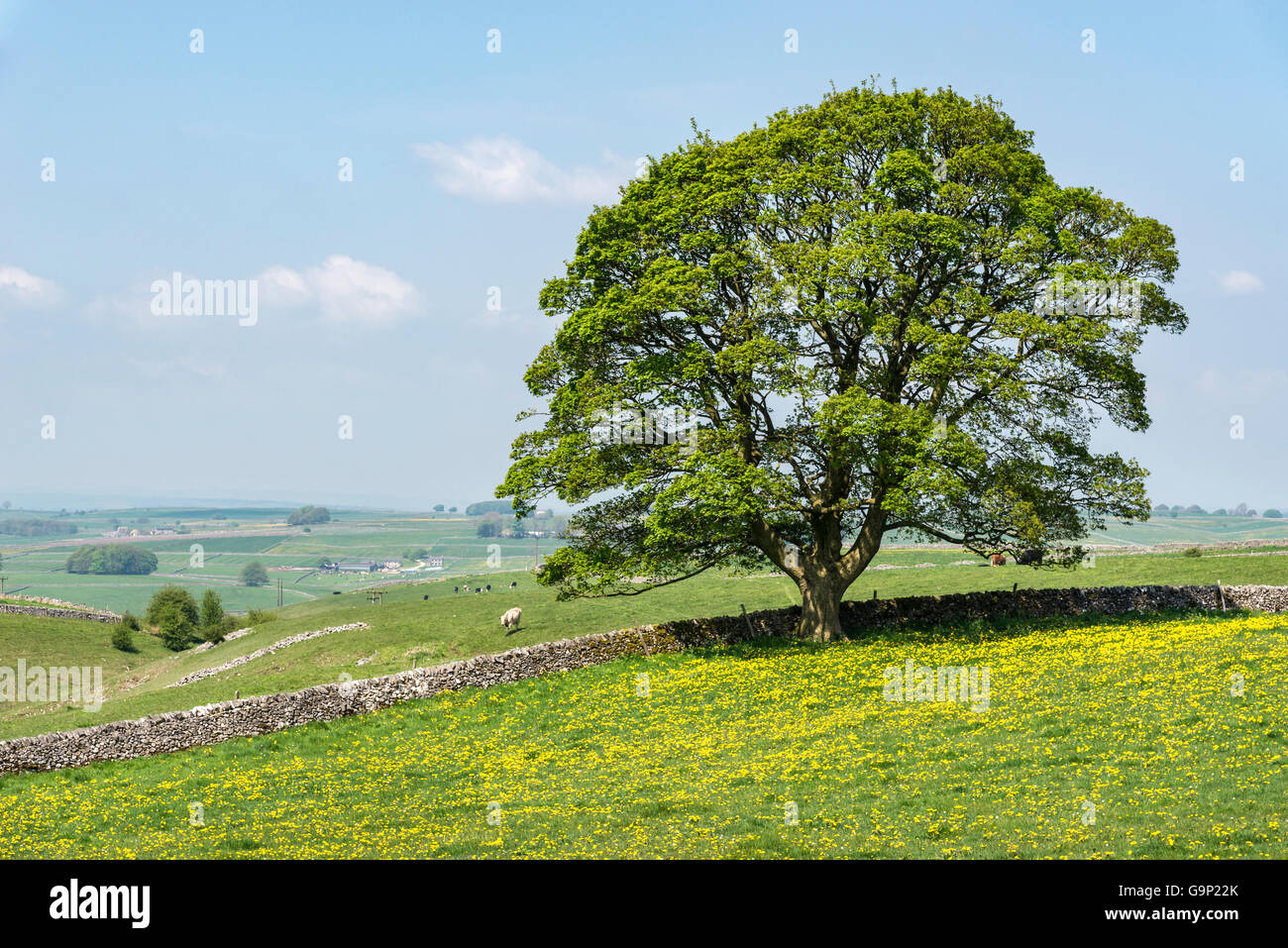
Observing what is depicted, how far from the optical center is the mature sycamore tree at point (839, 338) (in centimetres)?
3538

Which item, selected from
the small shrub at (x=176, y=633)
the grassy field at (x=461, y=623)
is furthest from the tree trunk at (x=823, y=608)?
the small shrub at (x=176, y=633)

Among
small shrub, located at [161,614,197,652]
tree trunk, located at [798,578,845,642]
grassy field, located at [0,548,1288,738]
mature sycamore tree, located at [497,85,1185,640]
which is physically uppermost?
mature sycamore tree, located at [497,85,1185,640]

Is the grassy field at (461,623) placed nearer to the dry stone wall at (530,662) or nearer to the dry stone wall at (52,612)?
the dry stone wall at (530,662)

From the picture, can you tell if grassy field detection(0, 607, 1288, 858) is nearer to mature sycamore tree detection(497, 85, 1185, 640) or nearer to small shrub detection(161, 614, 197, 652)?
mature sycamore tree detection(497, 85, 1185, 640)

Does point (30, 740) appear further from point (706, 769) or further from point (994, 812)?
point (994, 812)

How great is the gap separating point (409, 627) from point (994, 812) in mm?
39930

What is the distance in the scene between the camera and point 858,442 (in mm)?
34688

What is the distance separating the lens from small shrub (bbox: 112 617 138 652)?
82.3 metres

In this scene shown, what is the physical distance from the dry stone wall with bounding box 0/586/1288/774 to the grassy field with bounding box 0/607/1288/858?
0.89 m

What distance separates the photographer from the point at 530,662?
37.2 m

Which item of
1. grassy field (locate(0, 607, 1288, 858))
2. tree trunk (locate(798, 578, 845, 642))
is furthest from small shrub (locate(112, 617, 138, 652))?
tree trunk (locate(798, 578, 845, 642))
